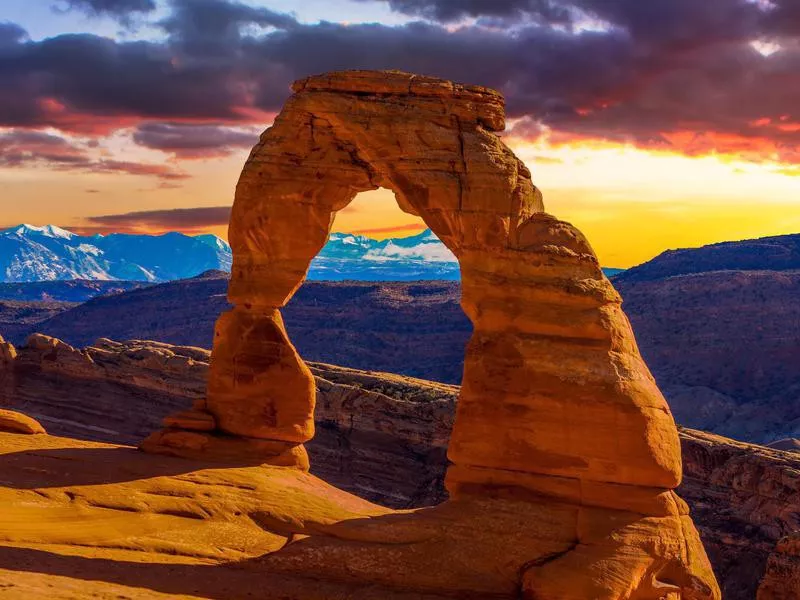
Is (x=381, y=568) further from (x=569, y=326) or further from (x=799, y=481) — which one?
(x=799, y=481)

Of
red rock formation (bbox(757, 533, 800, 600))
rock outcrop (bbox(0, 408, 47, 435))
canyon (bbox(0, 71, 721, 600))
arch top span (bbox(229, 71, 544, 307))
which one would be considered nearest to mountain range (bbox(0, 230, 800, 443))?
red rock formation (bbox(757, 533, 800, 600))

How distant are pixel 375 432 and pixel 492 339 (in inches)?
1019

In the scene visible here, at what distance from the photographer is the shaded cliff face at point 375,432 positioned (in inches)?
1485

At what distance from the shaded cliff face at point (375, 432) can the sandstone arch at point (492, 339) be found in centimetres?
1781

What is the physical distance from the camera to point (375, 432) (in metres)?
46.5

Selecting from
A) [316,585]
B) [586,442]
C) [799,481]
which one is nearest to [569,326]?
[586,442]

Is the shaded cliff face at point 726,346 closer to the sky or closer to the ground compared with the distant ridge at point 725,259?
Answer: closer to the ground

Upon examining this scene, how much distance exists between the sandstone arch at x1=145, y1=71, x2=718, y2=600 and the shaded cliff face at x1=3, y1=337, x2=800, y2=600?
17809 millimetres

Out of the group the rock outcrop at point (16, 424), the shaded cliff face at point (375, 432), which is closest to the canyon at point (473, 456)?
the rock outcrop at point (16, 424)

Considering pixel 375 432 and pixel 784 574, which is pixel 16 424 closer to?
pixel 784 574

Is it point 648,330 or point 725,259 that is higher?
point 725,259

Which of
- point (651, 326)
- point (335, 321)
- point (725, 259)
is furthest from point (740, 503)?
point (725, 259)

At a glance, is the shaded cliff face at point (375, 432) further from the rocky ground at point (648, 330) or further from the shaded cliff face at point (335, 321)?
the shaded cliff face at point (335, 321)

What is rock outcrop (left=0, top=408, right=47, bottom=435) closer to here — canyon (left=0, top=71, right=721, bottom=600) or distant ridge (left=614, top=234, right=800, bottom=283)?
canyon (left=0, top=71, right=721, bottom=600)
